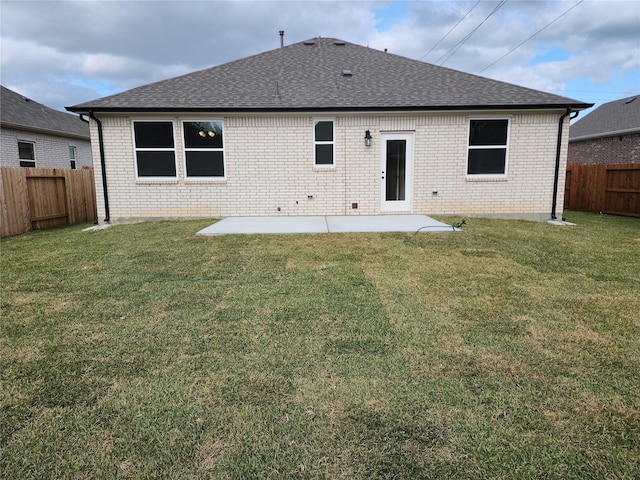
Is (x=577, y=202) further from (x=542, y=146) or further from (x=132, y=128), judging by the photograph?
(x=132, y=128)

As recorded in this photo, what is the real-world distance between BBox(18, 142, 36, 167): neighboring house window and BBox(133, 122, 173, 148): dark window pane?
32.1 feet

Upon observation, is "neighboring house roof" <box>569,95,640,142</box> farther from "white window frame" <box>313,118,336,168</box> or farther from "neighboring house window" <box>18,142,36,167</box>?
"neighboring house window" <box>18,142,36,167</box>

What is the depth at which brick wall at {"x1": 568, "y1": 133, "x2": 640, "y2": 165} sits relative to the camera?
1868cm

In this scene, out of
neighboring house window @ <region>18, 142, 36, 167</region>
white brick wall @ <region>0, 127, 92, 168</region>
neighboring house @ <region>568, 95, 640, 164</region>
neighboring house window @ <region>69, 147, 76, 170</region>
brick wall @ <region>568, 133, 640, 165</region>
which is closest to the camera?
white brick wall @ <region>0, 127, 92, 168</region>

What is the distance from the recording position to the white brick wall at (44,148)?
16109mm

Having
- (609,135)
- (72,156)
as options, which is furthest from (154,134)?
(609,135)

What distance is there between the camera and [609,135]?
776 inches

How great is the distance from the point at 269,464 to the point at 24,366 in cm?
227

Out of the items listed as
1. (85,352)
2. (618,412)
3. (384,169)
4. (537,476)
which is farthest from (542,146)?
(85,352)

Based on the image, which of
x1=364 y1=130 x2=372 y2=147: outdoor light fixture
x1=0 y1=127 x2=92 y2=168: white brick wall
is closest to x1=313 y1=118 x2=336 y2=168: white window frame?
x1=364 y1=130 x2=372 y2=147: outdoor light fixture

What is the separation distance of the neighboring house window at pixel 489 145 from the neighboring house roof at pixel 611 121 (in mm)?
11667

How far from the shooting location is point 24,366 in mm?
3018

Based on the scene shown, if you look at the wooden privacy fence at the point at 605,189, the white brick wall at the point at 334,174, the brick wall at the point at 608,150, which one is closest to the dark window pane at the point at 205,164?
the white brick wall at the point at 334,174

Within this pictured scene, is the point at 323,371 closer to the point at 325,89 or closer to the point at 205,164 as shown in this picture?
the point at 205,164
